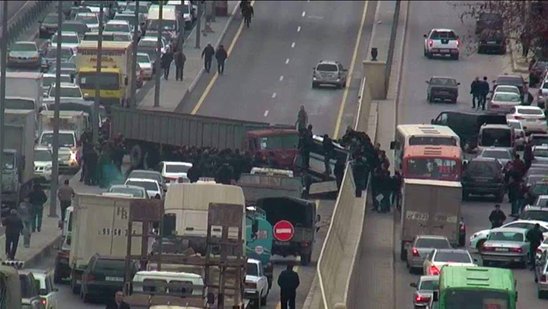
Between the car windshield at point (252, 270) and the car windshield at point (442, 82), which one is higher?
the car windshield at point (252, 270)

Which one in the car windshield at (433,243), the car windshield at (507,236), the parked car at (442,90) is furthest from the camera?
the parked car at (442,90)

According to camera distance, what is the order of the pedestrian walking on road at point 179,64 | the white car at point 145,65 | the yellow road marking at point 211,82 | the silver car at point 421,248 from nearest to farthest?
the silver car at point 421,248
the yellow road marking at point 211,82
the pedestrian walking on road at point 179,64
the white car at point 145,65

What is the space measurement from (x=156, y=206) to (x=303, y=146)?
2226 cm

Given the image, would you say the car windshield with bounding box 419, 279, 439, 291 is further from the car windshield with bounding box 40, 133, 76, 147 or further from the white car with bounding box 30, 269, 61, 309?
the car windshield with bounding box 40, 133, 76, 147

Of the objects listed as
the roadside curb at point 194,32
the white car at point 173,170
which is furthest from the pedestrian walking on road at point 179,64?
the white car at point 173,170

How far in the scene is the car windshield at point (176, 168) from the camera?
6575 centimetres

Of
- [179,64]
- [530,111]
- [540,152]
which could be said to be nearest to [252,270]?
[540,152]

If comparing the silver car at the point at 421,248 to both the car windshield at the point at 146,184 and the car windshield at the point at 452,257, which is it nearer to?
the car windshield at the point at 452,257

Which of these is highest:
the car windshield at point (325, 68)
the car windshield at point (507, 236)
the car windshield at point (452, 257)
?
the car windshield at point (325, 68)

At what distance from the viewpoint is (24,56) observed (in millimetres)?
91500

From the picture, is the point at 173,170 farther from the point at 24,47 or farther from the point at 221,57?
the point at 24,47

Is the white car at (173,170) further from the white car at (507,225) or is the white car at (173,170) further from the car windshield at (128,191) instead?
the white car at (507,225)

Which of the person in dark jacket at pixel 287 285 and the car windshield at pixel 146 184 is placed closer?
the person in dark jacket at pixel 287 285

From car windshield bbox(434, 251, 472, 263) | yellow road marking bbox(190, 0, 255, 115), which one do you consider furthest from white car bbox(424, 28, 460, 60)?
car windshield bbox(434, 251, 472, 263)
